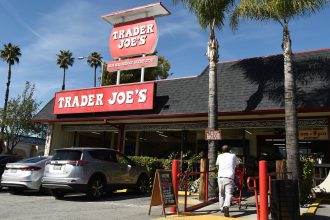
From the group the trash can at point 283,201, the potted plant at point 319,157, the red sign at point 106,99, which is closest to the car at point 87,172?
the red sign at point 106,99

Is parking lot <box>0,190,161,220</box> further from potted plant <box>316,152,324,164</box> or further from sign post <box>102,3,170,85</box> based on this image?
sign post <box>102,3,170,85</box>

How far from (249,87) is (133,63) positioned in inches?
281

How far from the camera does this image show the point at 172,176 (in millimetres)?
9961

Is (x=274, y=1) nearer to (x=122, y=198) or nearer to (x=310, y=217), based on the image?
(x=310, y=217)

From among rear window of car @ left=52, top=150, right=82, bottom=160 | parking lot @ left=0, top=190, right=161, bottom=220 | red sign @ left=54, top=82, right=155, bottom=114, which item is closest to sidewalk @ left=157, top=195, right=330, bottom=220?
parking lot @ left=0, top=190, right=161, bottom=220

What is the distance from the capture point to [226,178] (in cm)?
945

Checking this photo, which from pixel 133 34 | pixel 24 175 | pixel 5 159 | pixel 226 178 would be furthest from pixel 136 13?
pixel 226 178

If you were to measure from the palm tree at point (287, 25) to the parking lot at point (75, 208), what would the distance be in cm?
437

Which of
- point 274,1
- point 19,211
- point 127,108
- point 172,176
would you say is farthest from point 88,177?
point 274,1

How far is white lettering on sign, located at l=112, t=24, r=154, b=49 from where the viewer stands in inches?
798

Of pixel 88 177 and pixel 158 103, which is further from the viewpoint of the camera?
pixel 158 103

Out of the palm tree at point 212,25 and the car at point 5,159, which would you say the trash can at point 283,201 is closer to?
the palm tree at point 212,25

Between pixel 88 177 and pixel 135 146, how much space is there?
935 cm

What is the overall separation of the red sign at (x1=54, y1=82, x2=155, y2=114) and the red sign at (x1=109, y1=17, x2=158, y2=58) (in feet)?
8.89
